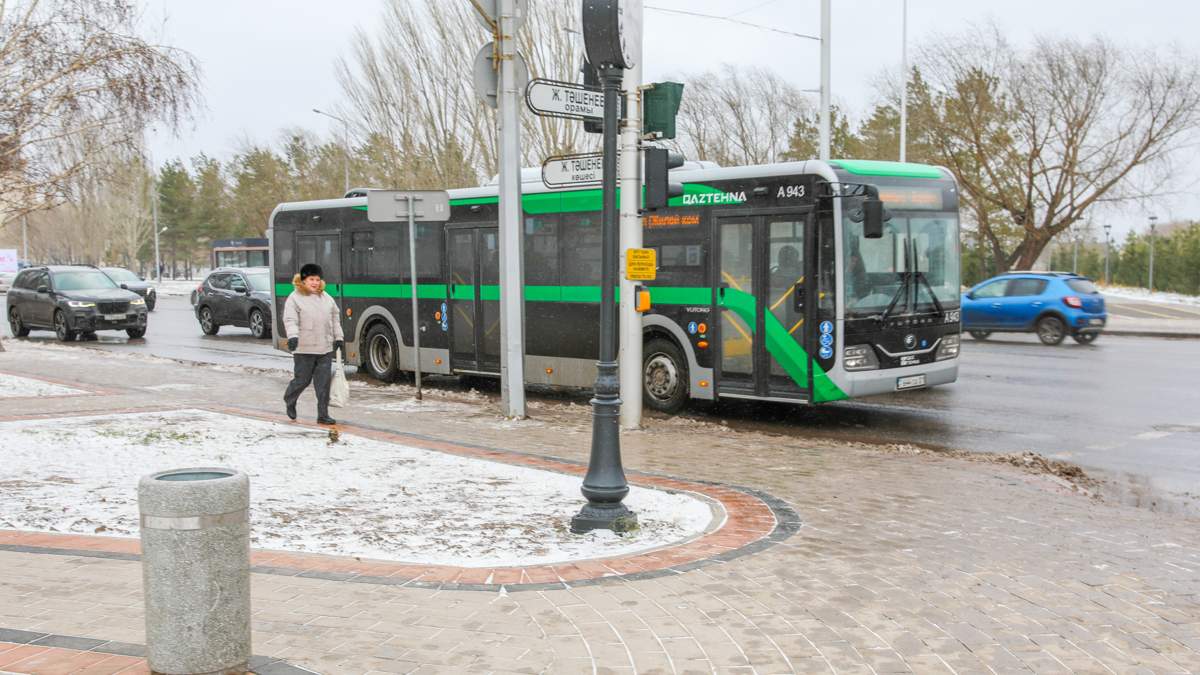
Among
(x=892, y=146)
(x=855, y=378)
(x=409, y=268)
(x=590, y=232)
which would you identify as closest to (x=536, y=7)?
(x=892, y=146)

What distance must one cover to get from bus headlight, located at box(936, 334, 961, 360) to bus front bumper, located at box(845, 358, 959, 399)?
6 cm

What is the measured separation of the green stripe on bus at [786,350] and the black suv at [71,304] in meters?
18.1

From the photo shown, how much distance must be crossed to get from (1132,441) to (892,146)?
32529mm

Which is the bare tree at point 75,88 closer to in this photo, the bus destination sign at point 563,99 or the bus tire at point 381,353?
the bus tire at point 381,353

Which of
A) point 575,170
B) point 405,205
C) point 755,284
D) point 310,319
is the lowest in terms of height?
point 310,319

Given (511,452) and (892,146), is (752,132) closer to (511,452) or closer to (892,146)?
(892,146)

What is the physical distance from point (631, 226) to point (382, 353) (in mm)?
6887

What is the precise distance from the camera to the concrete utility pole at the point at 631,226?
11.6 meters

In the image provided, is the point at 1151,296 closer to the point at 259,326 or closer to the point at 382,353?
the point at 259,326

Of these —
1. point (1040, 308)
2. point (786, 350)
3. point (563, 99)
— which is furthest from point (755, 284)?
point (1040, 308)

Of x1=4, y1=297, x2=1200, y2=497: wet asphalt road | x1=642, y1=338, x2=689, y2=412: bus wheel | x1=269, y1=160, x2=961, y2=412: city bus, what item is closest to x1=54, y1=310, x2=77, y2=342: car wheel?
x1=4, y1=297, x2=1200, y2=497: wet asphalt road

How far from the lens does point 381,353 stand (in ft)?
56.4

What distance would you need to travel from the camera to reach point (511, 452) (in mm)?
9914

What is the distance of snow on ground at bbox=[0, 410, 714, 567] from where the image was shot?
21.4 feet
